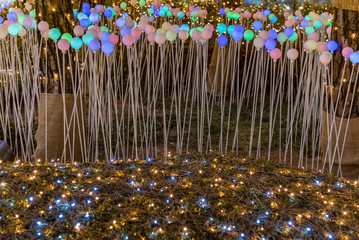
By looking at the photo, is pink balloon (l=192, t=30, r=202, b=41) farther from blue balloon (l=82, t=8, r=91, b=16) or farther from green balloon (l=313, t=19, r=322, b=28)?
green balloon (l=313, t=19, r=322, b=28)

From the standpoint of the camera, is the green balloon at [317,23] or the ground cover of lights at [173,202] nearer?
the ground cover of lights at [173,202]

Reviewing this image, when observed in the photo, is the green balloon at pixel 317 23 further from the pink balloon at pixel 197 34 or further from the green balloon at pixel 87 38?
the green balloon at pixel 87 38

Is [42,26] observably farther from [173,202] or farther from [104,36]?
[173,202]

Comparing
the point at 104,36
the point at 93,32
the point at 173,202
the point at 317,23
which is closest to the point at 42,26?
the point at 93,32

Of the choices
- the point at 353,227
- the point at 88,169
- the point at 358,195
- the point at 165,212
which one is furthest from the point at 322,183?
the point at 88,169

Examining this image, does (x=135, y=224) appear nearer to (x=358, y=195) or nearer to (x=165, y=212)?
(x=165, y=212)

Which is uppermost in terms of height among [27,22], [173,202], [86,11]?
[86,11]

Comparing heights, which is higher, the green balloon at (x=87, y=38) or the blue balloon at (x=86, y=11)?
the blue balloon at (x=86, y=11)

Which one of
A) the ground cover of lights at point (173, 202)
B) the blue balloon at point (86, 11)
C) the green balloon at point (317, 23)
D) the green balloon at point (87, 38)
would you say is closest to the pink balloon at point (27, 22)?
the blue balloon at point (86, 11)

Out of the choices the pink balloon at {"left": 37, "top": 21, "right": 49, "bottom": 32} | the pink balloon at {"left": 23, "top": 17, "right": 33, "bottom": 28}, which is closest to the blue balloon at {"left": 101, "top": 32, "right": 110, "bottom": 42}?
the pink balloon at {"left": 37, "top": 21, "right": 49, "bottom": 32}

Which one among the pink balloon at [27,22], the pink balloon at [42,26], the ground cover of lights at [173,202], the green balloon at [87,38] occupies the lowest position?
the ground cover of lights at [173,202]

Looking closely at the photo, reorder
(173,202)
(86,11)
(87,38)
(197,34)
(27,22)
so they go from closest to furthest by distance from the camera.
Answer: (173,202), (87,38), (197,34), (27,22), (86,11)

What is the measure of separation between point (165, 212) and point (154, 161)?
2.70ft

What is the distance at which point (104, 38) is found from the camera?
9.04ft
